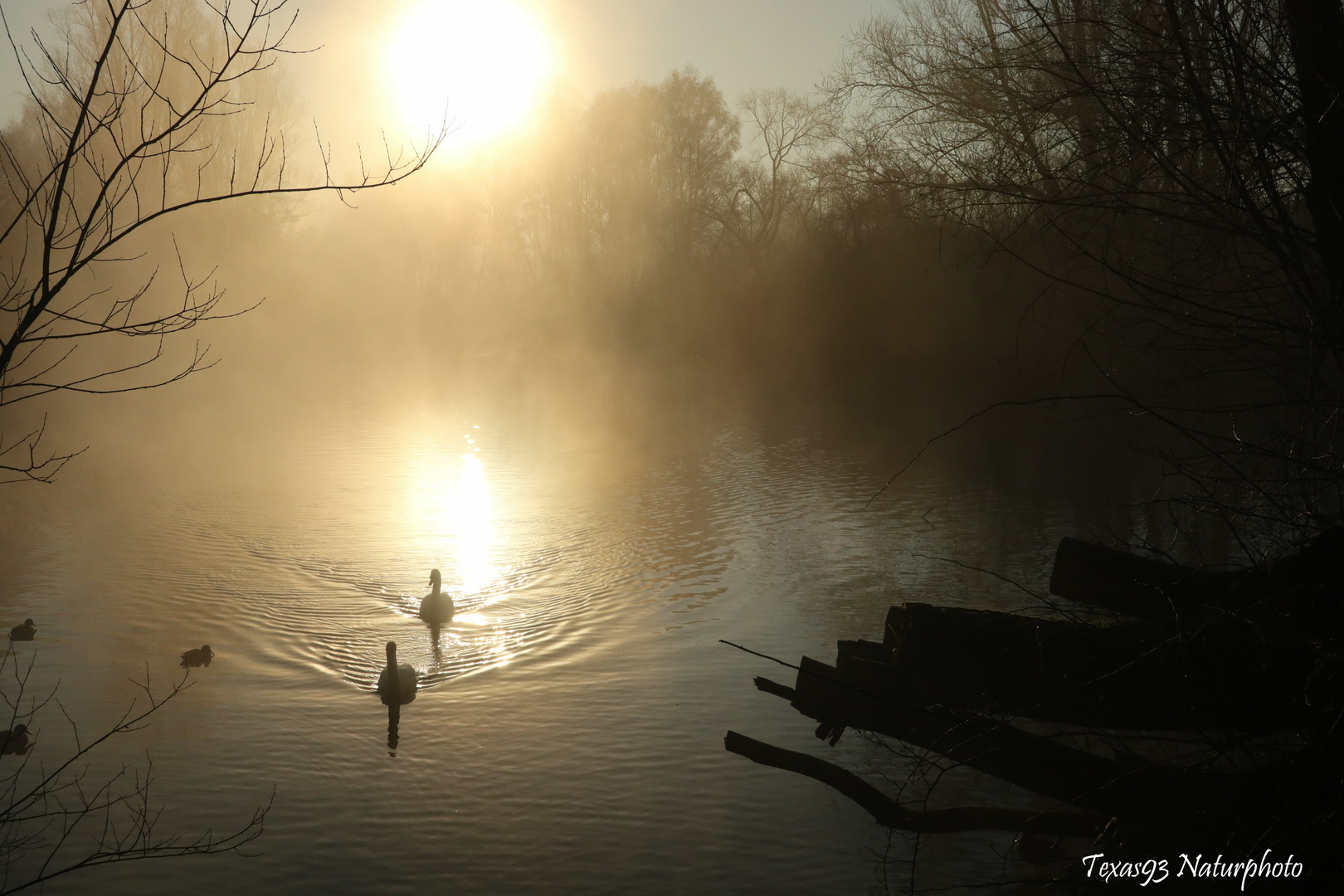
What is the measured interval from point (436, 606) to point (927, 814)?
4665 mm

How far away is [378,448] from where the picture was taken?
1566cm

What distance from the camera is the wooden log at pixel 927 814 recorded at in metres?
3.36

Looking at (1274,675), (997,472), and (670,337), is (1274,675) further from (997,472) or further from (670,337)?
(670,337)

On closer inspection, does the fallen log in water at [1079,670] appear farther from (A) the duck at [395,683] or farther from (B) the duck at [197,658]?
(B) the duck at [197,658]

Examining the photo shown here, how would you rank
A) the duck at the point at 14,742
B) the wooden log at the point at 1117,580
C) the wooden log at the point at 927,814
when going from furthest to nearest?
1. the duck at the point at 14,742
2. the wooden log at the point at 1117,580
3. the wooden log at the point at 927,814

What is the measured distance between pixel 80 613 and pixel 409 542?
290 centimetres

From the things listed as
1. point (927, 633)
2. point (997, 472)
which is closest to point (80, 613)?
point (927, 633)

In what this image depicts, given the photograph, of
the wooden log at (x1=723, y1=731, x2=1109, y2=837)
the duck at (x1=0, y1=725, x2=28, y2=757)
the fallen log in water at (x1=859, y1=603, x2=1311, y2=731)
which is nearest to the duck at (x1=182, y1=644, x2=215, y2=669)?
the duck at (x1=0, y1=725, x2=28, y2=757)

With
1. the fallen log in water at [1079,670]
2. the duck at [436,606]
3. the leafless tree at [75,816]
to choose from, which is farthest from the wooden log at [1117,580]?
the duck at [436,606]

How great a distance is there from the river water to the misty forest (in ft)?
0.12

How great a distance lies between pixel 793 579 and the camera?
27.2 feet

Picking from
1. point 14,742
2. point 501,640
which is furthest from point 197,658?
point 501,640

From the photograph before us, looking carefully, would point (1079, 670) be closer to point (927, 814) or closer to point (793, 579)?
point (927, 814)

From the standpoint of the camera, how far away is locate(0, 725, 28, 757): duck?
5051 mm
